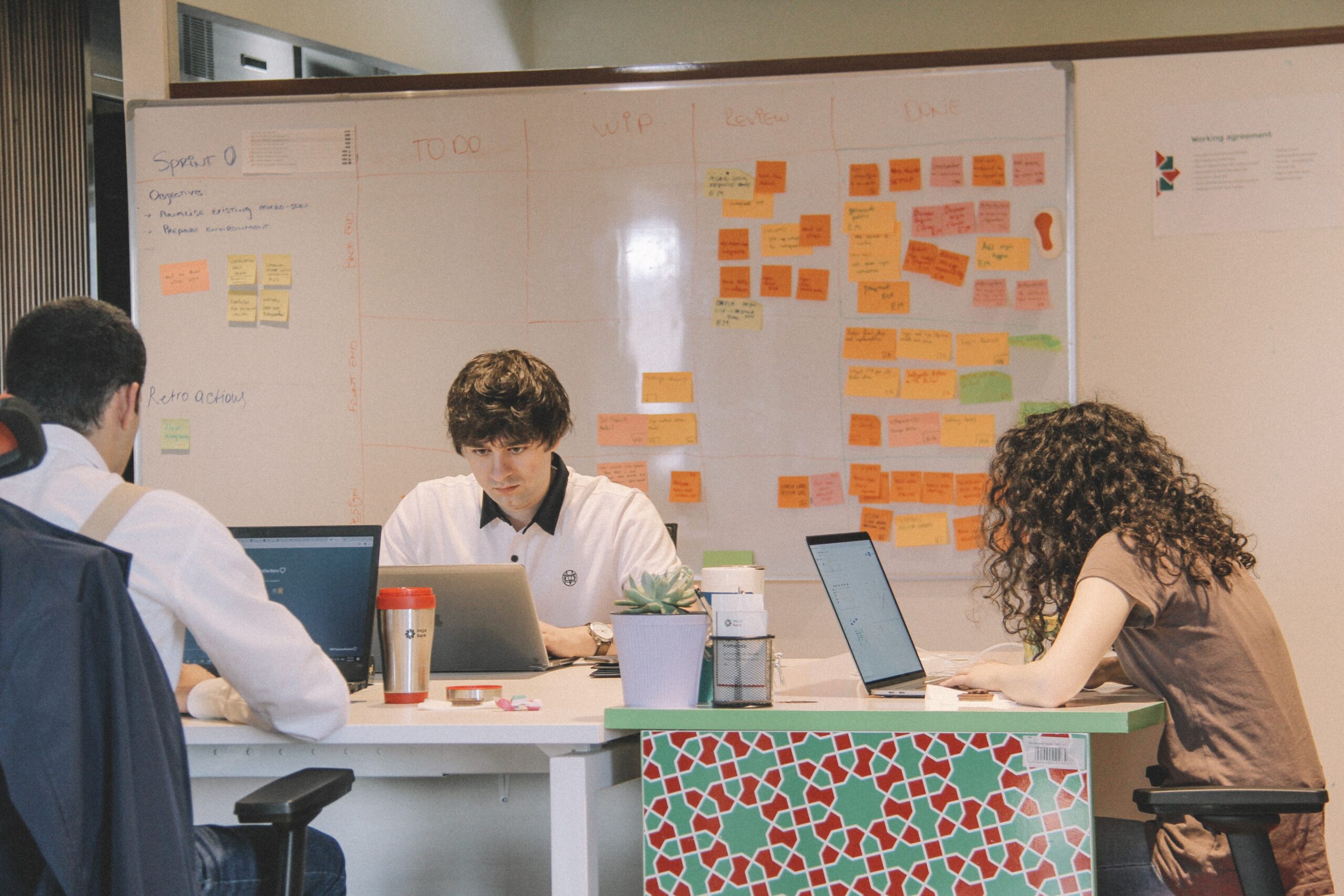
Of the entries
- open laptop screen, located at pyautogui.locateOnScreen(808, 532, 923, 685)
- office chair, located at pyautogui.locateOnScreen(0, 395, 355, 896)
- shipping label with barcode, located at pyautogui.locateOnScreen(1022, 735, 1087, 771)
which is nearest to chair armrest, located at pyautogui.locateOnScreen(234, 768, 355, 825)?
office chair, located at pyautogui.locateOnScreen(0, 395, 355, 896)

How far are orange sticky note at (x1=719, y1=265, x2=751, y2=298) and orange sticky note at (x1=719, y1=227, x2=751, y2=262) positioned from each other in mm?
27

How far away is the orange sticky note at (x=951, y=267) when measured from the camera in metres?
3.29

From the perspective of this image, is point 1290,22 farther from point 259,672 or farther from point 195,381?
point 259,672

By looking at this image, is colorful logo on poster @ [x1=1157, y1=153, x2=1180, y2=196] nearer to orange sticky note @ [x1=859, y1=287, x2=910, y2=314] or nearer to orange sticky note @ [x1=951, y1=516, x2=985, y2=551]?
orange sticky note @ [x1=859, y1=287, x2=910, y2=314]

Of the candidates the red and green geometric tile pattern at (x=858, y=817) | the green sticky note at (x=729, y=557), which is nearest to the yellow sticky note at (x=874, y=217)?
the green sticky note at (x=729, y=557)

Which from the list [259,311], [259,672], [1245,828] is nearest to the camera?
[1245,828]

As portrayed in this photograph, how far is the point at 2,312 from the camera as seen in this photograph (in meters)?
3.33

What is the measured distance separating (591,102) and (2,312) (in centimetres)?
170

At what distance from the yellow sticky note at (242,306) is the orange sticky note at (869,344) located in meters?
1.68

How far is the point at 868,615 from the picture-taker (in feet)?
6.02

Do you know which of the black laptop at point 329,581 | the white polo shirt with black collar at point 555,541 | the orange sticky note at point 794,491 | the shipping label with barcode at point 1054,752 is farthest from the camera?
the orange sticky note at point 794,491

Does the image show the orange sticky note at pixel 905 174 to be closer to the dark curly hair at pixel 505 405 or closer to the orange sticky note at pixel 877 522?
the orange sticky note at pixel 877 522

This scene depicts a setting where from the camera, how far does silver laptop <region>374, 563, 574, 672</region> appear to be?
2156 millimetres

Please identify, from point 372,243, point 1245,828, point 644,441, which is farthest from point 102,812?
point 372,243
